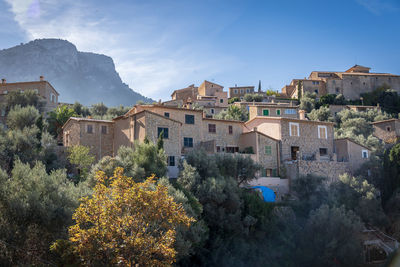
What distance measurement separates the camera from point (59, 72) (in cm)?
18738

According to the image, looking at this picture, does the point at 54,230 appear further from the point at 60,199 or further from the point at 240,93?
the point at 240,93

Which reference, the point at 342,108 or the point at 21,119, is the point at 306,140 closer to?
the point at 21,119

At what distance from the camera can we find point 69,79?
188 meters

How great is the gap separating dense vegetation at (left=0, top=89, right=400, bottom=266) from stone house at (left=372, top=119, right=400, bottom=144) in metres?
10.7

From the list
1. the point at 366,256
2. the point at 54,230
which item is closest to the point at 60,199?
the point at 54,230

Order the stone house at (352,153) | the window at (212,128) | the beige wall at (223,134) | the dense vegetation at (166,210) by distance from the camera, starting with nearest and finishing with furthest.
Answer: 1. the dense vegetation at (166,210)
2. the beige wall at (223,134)
3. the window at (212,128)
4. the stone house at (352,153)

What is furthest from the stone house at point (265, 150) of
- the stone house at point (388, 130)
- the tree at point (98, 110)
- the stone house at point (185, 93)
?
the stone house at point (185, 93)

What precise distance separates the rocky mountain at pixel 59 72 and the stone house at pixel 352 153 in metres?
151

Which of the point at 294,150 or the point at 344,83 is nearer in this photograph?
the point at 294,150

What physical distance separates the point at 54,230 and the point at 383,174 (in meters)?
32.9

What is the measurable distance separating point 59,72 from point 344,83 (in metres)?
146

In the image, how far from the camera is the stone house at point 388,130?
54.0m

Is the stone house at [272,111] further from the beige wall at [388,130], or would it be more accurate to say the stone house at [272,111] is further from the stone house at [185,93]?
the stone house at [185,93]

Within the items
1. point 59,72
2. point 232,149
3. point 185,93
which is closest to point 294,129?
point 232,149
